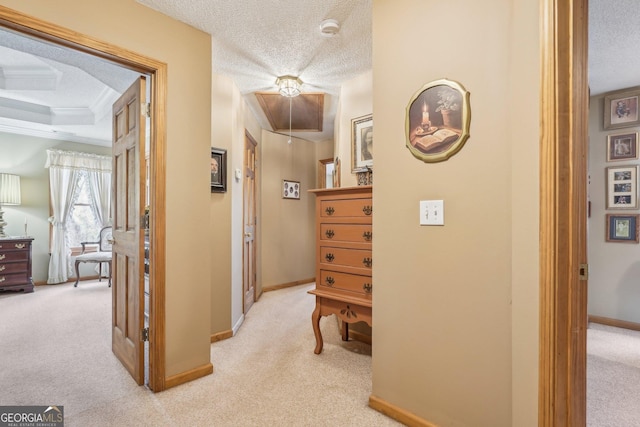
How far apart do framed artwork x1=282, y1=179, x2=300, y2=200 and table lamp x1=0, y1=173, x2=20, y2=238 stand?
4.17 meters

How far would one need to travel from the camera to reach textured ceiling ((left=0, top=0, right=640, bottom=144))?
2.03m

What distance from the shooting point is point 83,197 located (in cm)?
568

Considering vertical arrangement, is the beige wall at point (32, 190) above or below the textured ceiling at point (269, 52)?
below

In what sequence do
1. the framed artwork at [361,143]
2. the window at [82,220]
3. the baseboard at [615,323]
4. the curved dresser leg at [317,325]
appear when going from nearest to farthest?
the curved dresser leg at [317,325], the framed artwork at [361,143], the baseboard at [615,323], the window at [82,220]

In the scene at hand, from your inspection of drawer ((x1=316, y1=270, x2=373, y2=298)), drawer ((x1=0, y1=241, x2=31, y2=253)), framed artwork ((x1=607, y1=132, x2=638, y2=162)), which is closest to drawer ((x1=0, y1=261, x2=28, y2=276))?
drawer ((x1=0, y1=241, x2=31, y2=253))

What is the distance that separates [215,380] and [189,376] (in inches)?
7.0

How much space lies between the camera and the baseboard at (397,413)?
163 centimetres

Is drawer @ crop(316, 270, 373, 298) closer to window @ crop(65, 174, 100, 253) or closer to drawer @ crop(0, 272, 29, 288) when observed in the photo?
drawer @ crop(0, 272, 29, 288)

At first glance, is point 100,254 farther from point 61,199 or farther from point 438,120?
point 438,120

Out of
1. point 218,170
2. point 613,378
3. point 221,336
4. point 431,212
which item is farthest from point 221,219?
point 613,378

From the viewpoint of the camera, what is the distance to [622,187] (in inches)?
129

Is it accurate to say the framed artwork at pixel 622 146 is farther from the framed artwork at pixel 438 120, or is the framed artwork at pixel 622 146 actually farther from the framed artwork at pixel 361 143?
the framed artwork at pixel 438 120

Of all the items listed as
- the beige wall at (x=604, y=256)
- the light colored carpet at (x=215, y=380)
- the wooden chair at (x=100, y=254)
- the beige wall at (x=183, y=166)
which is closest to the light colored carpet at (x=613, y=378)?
the beige wall at (x=604, y=256)

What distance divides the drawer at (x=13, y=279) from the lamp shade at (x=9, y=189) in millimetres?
1119
